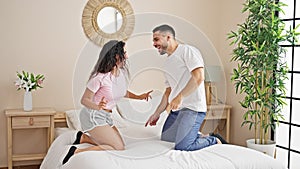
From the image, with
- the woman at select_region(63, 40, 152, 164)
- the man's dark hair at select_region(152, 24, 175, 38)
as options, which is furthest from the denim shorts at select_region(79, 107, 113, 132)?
the man's dark hair at select_region(152, 24, 175, 38)

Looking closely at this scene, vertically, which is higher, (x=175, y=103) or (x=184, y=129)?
(x=175, y=103)

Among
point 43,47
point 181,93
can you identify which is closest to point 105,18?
point 43,47

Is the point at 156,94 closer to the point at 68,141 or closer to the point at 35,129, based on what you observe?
the point at 68,141

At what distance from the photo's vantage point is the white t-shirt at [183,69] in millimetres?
2951

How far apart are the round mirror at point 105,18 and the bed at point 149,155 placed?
5.41 ft

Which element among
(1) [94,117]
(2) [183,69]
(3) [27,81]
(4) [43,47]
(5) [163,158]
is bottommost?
(5) [163,158]

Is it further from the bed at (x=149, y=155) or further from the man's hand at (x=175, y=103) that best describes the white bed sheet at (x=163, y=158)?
the man's hand at (x=175, y=103)

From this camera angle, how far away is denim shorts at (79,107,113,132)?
3.22 meters

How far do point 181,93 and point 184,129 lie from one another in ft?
1.31

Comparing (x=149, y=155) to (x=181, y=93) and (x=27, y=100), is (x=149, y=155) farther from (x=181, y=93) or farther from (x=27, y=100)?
(x=27, y=100)

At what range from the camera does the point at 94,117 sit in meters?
3.28

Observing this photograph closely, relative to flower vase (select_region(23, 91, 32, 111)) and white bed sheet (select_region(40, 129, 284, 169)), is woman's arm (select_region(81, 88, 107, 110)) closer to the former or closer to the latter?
white bed sheet (select_region(40, 129, 284, 169))

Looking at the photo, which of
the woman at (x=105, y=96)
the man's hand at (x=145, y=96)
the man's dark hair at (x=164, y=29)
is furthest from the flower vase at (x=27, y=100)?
the man's dark hair at (x=164, y=29)

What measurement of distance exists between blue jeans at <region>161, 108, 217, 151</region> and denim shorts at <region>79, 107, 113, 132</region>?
45cm
